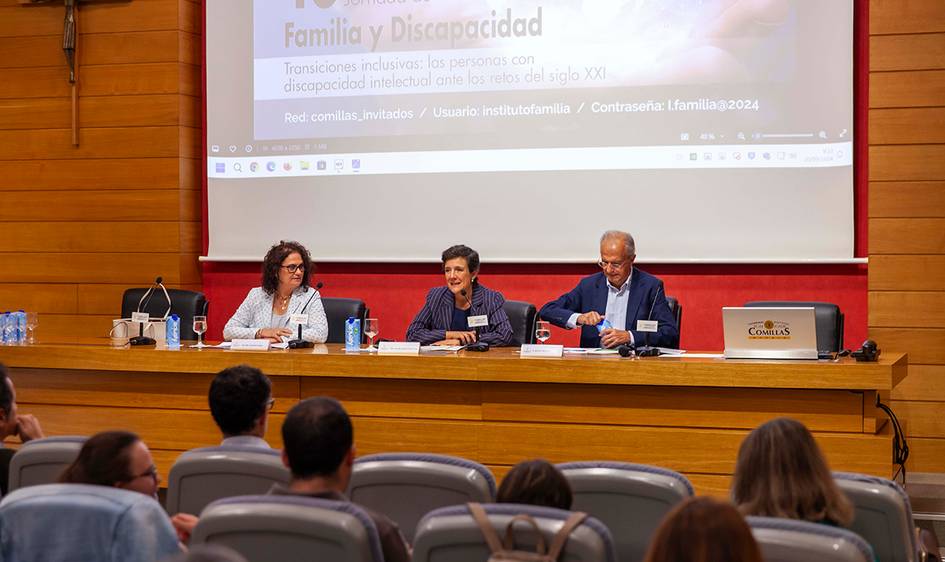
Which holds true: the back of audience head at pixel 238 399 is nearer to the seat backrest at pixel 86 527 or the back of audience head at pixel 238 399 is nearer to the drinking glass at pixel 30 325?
the seat backrest at pixel 86 527

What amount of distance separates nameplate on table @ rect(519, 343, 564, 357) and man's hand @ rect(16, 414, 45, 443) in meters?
1.96

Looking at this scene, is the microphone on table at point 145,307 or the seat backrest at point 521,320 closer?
the microphone on table at point 145,307

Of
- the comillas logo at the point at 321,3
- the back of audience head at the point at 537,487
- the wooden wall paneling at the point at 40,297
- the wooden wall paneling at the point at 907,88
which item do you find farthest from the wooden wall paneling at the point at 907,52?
the wooden wall paneling at the point at 40,297

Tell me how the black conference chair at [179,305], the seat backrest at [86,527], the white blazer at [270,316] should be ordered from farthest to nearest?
the black conference chair at [179,305] → the white blazer at [270,316] → the seat backrest at [86,527]

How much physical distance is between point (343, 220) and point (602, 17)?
1998 mm

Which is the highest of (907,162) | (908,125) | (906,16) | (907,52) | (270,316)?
(906,16)

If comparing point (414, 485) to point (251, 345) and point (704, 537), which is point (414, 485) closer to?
point (704, 537)

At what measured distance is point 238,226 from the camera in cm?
693

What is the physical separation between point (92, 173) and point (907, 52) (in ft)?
16.5

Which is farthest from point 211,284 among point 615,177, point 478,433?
point 478,433

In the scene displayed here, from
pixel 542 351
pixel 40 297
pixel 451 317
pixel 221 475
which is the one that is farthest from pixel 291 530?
pixel 40 297

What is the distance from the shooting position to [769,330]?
166 inches

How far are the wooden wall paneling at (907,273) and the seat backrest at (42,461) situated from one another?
14.3 feet

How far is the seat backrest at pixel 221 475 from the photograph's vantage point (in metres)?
2.44
